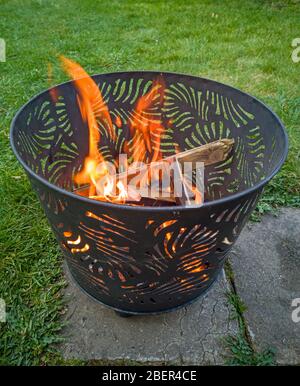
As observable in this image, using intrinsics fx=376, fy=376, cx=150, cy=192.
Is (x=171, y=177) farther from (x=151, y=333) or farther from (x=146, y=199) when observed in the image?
(x=151, y=333)

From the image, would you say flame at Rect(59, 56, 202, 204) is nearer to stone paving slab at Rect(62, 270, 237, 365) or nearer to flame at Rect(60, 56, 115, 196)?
flame at Rect(60, 56, 115, 196)

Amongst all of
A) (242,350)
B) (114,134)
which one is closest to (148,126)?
(114,134)

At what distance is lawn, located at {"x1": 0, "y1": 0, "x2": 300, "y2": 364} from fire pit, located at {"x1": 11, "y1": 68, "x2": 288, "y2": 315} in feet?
0.97

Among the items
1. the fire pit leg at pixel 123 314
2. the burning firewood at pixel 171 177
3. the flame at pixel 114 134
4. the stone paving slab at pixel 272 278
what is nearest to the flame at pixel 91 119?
the flame at pixel 114 134

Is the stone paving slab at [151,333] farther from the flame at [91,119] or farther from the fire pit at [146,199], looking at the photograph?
the flame at [91,119]

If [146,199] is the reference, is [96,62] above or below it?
below

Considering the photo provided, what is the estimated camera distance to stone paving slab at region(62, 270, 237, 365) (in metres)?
1.48

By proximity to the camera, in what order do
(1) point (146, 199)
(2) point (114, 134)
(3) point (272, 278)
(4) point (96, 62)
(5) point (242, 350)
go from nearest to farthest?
1. (5) point (242, 350)
2. (1) point (146, 199)
3. (3) point (272, 278)
4. (2) point (114, 134)
5. (4) point (96, 62)

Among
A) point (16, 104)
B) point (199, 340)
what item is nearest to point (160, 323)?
point (199, 340)

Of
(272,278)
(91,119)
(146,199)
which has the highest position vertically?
(91,119)

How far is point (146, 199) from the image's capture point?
1639mm

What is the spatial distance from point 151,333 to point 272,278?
638 mm

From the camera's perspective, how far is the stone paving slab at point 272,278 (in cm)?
154
